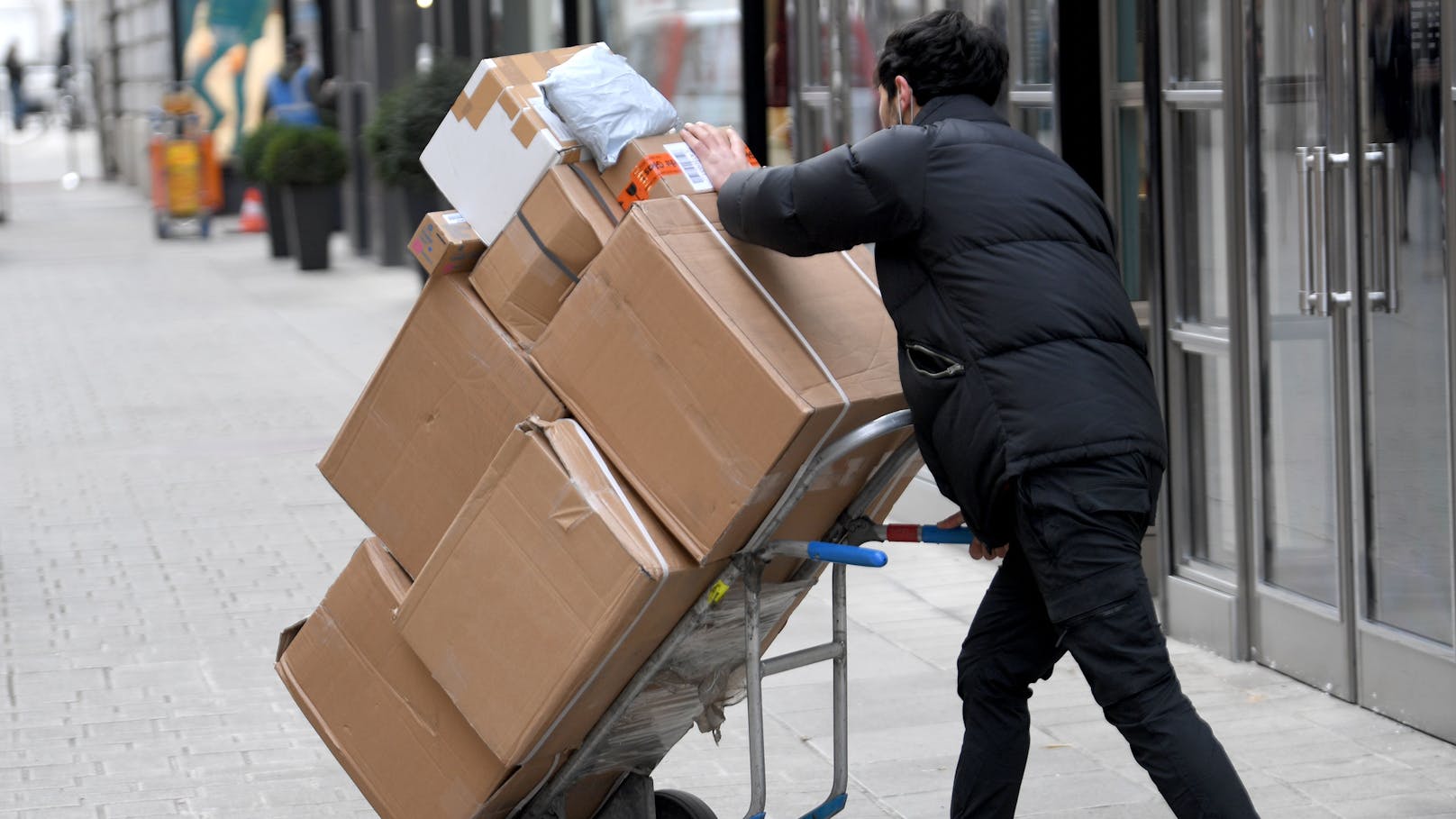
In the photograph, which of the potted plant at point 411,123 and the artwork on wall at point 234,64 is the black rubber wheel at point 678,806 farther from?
the artwork on wall at point 234,64

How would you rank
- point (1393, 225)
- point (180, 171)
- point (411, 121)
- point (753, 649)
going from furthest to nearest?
point (180, 171) → point (411, 121) → point (1393, 225) → point (753, 649)

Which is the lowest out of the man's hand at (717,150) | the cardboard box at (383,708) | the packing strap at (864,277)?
the cardboard box at (383,708)

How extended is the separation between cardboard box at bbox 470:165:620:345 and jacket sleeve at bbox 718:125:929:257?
35cm

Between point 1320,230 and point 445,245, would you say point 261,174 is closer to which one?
point 1320,230

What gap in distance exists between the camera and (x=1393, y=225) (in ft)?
17.0

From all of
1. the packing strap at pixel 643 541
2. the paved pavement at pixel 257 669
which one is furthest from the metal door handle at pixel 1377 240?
the packing strap at pixel 643 541

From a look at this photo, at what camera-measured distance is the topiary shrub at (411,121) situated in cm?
1542

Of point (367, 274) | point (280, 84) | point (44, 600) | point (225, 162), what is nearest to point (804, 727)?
point (44, 600)

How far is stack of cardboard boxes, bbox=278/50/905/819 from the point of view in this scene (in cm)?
354

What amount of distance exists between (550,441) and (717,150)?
2.20ft

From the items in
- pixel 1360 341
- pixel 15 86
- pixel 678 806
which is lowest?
pixel 678 806

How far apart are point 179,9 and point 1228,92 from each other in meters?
26.1

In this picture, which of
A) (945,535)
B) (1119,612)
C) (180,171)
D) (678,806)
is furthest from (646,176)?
(180,171)

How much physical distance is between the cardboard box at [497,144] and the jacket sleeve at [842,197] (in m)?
0.48
